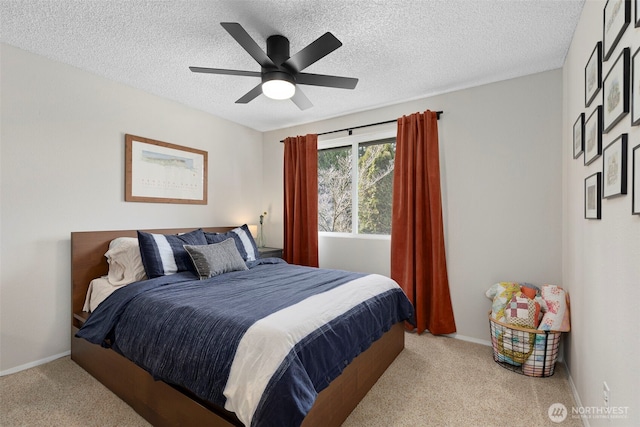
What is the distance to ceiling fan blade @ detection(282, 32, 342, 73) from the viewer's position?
176 cm

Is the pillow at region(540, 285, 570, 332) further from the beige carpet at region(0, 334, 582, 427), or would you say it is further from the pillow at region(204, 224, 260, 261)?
the pillow at region(204, 224, 260, 261)

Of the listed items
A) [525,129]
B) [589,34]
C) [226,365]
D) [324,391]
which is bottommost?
[324,391]

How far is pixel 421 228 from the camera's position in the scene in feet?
10.4

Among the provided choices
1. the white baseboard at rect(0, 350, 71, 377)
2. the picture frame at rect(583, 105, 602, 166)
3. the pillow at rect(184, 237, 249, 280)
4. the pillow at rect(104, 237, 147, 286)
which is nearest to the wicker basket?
the picture frame at rect(583, 105, 602, 166)

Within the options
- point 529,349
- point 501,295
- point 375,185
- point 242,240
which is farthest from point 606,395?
point 242,240

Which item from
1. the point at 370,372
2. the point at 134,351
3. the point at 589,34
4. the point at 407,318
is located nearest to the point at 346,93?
the point at 589,34

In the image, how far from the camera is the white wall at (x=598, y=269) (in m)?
1.17

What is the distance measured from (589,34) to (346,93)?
1974 mm

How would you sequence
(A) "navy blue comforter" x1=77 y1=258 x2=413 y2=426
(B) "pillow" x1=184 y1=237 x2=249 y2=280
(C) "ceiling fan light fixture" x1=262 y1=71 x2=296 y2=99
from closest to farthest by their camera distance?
(A) "navy blue comforter" x1=77 y1=258 x2=413 y2=426, (C) "ceiling fan light fixture" x1=262 y1=71 x2=296 y2=99, (B) "pillow" x1=184 y1=237 x2=249 y2=280

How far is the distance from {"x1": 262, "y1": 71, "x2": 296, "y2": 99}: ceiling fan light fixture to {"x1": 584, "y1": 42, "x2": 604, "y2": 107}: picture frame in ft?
5.81

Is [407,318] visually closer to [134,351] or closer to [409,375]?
[409,375]

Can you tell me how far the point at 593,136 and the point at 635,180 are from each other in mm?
726

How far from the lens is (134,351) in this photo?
1843 millimetres

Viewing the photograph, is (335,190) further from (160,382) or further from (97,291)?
(160,382)
